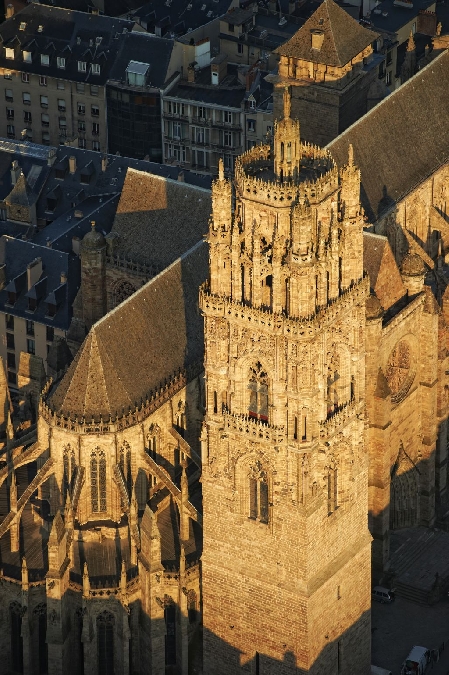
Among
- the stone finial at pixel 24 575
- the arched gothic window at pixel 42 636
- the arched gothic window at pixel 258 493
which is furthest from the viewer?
the arched gothic window at pixel 42 636

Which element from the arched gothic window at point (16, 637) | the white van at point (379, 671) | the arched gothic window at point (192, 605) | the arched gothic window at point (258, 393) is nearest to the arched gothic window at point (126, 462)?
the arched gothic window at point (192, 605)

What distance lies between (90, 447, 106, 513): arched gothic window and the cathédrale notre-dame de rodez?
0.16 meters

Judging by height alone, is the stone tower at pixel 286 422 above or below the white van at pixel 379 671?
above

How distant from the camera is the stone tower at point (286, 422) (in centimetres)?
17288

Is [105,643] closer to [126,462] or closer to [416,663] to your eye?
[126,462]

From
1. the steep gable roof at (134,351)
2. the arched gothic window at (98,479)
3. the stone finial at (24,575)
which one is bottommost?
the stone finial at (24,575)

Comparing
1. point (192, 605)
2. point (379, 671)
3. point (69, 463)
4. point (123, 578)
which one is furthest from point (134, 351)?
point (379, 671)

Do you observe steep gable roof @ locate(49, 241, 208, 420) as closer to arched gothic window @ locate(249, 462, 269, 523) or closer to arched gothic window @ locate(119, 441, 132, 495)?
arched gothic window @ locate(119, 441, 132, 495)

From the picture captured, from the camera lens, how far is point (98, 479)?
191 metres

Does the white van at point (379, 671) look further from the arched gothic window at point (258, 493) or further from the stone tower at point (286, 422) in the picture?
the arched gothic window at point (258, 493)

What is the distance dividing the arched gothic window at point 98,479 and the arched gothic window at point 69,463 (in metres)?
1.35

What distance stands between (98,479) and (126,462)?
7.66ft

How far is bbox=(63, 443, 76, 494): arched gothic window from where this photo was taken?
623 feet

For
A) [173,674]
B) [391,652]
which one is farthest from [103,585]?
[391,652]
